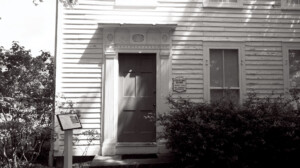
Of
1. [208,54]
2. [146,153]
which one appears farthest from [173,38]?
[146,153]

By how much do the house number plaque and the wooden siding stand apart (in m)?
0.11

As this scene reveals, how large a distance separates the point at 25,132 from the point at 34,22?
108 feet

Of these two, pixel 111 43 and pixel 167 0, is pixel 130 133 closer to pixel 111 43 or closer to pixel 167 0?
pixel 111 43

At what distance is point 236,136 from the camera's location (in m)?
5.12

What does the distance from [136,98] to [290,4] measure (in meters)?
5.11

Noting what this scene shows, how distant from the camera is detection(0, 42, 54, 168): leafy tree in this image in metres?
5.96

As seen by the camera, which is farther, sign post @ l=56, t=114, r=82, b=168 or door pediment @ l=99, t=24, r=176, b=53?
door pediment @ l=99, t=24, r=176, b=53

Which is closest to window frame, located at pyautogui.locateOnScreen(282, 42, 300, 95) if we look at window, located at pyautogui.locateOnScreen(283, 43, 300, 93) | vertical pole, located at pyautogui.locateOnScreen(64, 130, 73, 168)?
window, located at pyautogui.locateOnScreen(283, 43, 300, 93)

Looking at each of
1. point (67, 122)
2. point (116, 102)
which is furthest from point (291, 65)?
point (67, 122)

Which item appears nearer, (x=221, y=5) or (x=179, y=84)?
(x=179, y=84)

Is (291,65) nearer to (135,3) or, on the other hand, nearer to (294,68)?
(294,68)

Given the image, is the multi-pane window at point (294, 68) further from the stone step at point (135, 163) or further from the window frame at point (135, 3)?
the stone step at point (135, 163)

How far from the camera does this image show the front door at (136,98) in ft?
22.2

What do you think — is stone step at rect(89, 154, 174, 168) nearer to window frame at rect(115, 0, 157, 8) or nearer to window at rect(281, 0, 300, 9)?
window frame at rect(115, 0, 157, 8)
